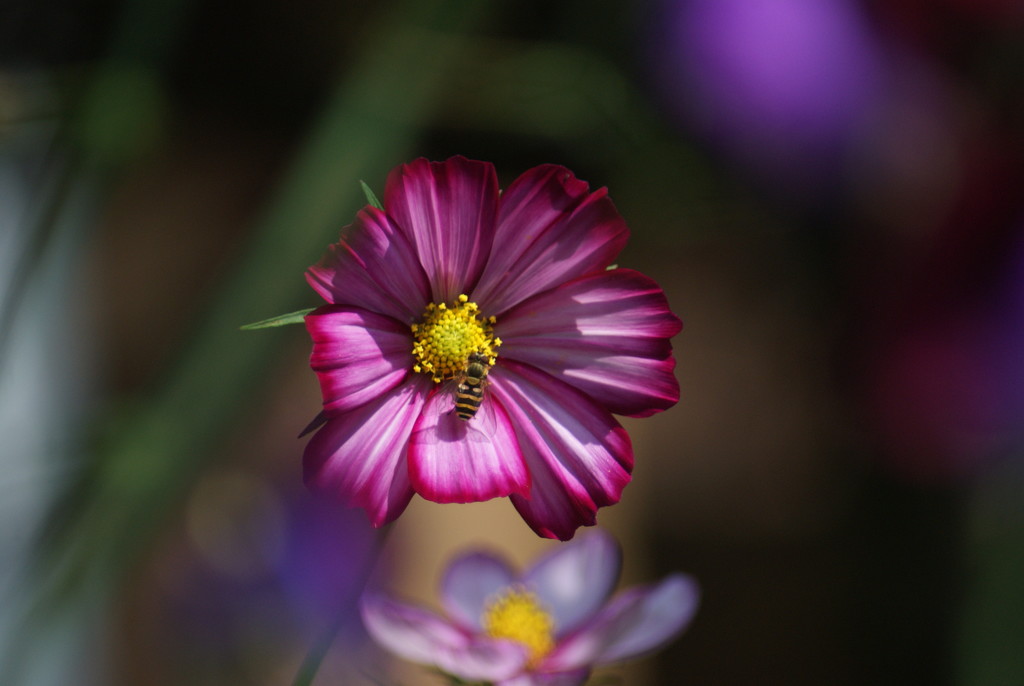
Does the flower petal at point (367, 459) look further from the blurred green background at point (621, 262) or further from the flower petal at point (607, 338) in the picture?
the blurred green background at point (621, 262)

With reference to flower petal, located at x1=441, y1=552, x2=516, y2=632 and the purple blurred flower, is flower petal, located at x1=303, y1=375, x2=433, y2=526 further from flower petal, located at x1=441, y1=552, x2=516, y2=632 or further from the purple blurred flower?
the purple blurred flower

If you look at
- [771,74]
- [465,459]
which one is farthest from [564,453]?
[771,74]

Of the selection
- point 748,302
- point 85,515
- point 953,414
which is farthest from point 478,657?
point 748,302

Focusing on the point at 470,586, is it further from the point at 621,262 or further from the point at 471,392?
the point at 621,262

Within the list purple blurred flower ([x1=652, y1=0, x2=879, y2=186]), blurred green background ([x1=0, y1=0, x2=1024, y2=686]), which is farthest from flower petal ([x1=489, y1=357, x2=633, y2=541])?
purple blurred flower ([x1=652, y1=0, x2=879, y2=186])

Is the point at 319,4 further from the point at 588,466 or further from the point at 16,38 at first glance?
the point at 588,466

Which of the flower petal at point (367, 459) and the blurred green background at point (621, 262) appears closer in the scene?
the flower petal at point (367, 459)

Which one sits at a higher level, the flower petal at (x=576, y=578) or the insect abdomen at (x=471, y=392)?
the insect abdomen at (x=471, y=392)

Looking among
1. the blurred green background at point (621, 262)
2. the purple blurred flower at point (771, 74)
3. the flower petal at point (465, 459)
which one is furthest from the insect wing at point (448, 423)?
the purple blurred flower at point (771, 74)
